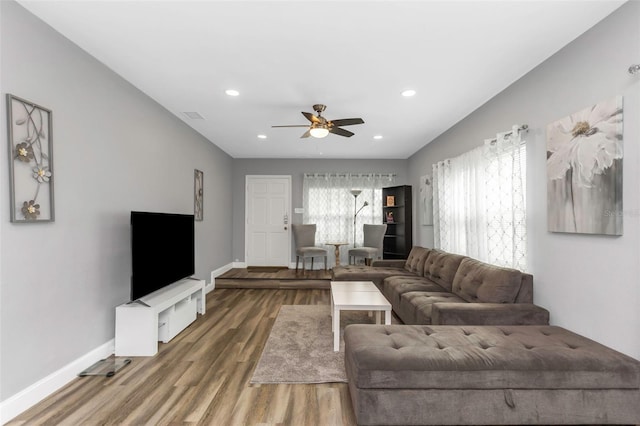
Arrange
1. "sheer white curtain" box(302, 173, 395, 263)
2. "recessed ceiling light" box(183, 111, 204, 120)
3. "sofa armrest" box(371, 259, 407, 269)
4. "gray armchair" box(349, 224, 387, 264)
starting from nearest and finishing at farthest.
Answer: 1. "recessed ceiling light" box(183, 111, 204, 120)
2. "sofa armrest" box(371, 259, 407, 269)
3. "gray armchair" box(349, 224, 387, 264)
4. "sheer white curtain" box(302, 173, 395, 263)

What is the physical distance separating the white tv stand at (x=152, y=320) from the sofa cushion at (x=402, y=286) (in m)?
2.46

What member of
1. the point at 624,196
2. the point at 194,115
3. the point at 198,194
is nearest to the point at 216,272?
the point at 198,194

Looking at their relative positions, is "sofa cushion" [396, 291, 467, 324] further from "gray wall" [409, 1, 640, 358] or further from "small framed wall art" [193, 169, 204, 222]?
"small framed wall art" [193, 169, 204, 222]

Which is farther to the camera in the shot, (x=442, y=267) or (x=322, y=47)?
(x=442, y=267)

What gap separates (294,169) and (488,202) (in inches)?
171

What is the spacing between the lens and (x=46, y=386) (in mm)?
2078

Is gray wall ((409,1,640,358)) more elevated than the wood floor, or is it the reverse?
gray wall ((409,1,640,358))

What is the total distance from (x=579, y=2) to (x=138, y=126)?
383 cm

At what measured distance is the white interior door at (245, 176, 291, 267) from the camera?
6711mm

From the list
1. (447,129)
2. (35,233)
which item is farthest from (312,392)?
(447,129)

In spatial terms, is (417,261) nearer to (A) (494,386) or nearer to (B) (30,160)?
(A) (494,386)

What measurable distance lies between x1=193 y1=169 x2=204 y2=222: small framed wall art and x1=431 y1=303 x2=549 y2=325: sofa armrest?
3.74m

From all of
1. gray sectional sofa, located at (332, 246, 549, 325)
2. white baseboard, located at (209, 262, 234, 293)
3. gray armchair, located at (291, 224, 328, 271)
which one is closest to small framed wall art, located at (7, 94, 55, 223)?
gray sectional sofa, located at (332, 246, 549, 325)

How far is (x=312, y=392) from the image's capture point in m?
2.17
